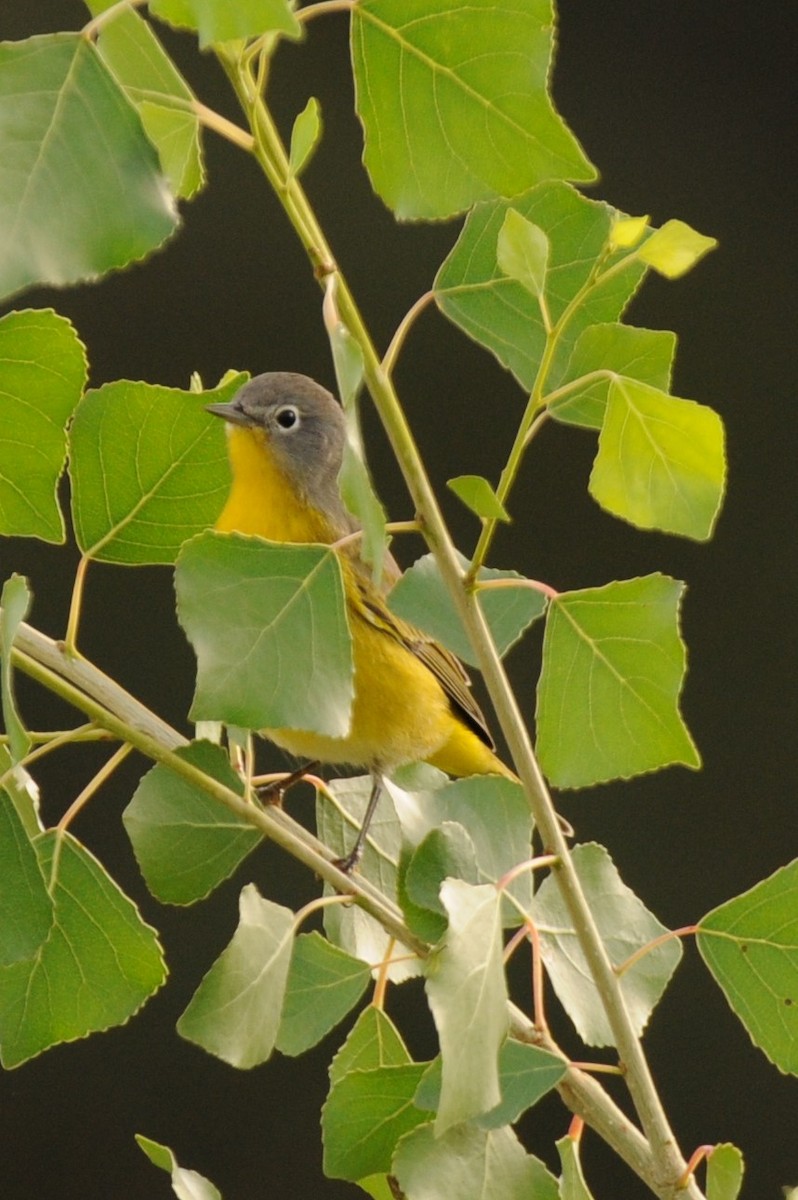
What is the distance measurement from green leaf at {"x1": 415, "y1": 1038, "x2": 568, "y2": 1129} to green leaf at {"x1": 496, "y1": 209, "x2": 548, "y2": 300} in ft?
0.84

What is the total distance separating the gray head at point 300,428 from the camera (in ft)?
4.23

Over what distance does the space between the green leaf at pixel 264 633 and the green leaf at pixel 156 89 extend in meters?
0.13

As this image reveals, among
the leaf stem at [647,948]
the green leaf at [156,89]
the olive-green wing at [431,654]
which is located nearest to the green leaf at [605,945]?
the leaf stem at [647,948]

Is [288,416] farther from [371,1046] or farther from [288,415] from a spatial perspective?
[371,1046]

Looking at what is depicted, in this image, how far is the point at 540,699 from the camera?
567mm

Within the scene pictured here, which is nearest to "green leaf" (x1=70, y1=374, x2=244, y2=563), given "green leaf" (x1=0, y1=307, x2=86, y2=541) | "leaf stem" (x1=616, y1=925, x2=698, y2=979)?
"green leaf" (x1=0, y1=307, x2=86, y2=541)

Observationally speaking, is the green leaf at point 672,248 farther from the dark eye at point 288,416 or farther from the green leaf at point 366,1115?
the dark eye at point 288,416

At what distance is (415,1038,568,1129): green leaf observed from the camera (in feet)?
1.71

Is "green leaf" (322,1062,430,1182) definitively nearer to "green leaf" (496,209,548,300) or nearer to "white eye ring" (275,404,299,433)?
"green leaf" (496,209,548,300)

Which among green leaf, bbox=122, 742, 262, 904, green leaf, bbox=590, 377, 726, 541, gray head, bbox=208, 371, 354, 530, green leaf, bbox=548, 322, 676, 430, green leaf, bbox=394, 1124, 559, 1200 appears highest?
green leaf, bbox=548, 322, 676, 430

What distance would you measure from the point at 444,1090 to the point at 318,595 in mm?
156

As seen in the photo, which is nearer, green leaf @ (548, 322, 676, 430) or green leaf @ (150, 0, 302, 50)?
green leaf @ (150, 0, 302, 50)

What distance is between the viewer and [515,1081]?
1.78ft

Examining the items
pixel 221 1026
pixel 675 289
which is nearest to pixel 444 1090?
pixel 221 1026
